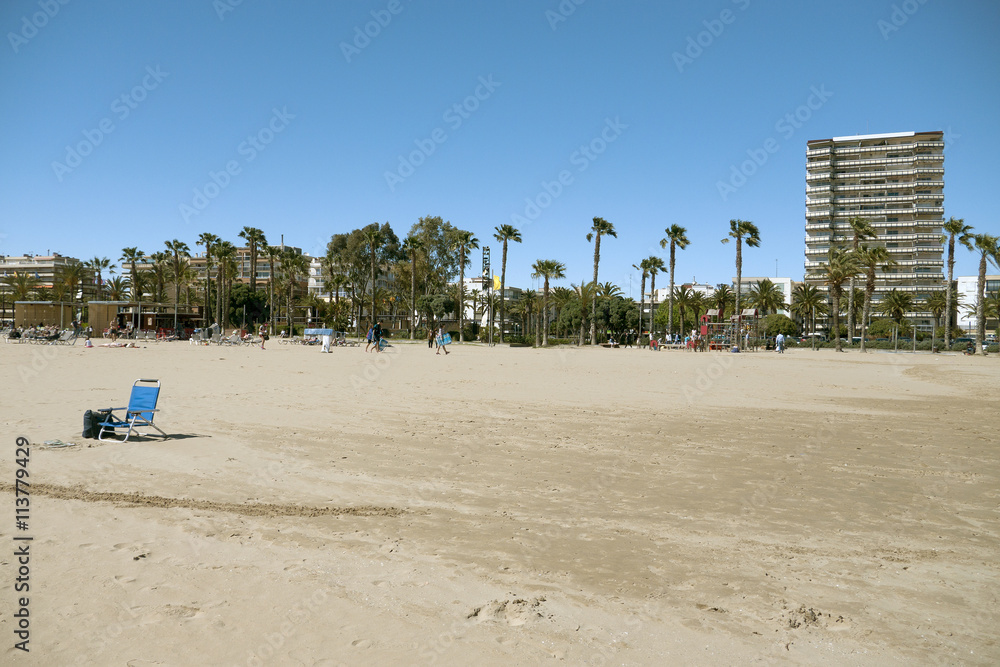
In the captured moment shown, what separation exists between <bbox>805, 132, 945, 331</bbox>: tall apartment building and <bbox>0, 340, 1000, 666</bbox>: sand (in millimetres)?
111082

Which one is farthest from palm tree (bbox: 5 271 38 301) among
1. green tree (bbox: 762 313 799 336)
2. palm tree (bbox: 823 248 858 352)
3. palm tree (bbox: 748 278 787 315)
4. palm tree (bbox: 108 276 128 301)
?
green tree (bbox: 762 313 799 336)

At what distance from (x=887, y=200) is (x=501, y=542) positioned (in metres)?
127

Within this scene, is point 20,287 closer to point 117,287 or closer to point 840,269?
point 117,287

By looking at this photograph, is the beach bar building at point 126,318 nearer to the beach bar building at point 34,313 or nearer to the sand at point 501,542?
the beach bar building at point 34,313

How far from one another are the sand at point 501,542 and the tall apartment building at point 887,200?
111m

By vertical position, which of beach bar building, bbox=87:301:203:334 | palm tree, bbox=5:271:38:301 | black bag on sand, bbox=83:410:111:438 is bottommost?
black bag on sand, bbox=83:410:111:438

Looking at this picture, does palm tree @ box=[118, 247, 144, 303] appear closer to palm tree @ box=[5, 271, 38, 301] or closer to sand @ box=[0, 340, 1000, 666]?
palm tree @ box=[5, 271, 38, 301]

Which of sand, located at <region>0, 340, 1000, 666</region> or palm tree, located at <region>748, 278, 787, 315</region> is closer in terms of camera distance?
sand, located at <region>0, 340, 1000, 666</region>

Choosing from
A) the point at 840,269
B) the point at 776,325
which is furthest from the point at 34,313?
the point at 776,325

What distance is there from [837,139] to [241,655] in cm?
13212

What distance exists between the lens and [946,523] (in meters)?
5.70

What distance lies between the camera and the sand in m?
3.52

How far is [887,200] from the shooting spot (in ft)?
363

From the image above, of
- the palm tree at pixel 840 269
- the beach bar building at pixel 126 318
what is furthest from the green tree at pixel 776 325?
the beach bar building at pixel 126 318
